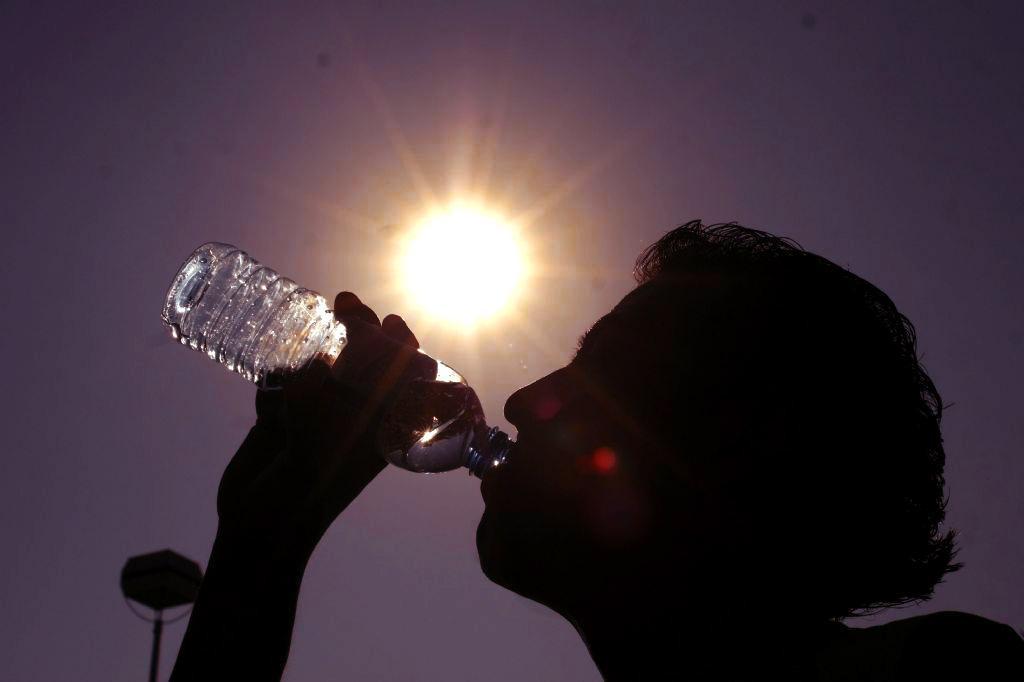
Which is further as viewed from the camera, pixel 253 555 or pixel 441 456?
pixel 441 456

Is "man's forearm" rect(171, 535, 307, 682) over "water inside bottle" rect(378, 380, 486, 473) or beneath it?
beneath

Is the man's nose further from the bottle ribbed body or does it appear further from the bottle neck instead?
the bottle ribbed body

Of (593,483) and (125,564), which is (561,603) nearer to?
(593,483)

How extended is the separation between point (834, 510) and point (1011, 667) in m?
0.66

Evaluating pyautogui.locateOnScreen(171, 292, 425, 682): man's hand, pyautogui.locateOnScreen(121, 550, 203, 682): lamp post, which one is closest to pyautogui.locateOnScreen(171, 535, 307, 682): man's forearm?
pyautogui.locateOnScreen(171, 292, 425, 682): man's hand

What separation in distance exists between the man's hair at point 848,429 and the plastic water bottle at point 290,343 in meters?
1.10

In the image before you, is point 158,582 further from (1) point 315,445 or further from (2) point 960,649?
(2) point 960,649

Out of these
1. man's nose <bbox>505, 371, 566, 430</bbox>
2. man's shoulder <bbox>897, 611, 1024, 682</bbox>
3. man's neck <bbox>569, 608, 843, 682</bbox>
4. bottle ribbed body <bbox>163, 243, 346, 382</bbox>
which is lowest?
man's shoulder <bbox>897, 611, 1024, 682</bbox>

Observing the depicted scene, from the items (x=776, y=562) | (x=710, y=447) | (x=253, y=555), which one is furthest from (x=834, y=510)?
(x=253, y=555)

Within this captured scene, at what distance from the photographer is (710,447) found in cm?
172

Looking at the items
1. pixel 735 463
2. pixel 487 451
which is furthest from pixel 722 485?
pixel 487 451

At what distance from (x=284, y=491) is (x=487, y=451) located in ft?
2.58

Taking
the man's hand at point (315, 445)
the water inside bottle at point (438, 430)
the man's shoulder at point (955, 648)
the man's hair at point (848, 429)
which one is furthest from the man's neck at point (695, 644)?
the water inside bottle at point (438, 430)

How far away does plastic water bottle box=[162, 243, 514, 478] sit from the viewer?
111 inches
